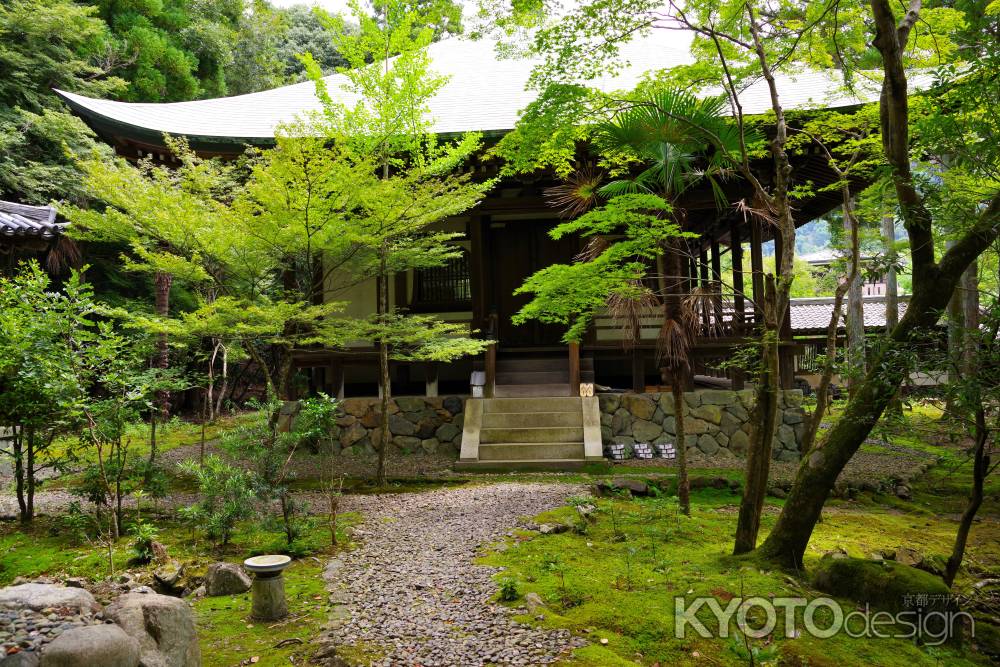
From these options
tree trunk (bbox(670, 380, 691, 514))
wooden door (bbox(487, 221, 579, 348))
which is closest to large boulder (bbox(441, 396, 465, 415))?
wooden door (bbox(487, 221, 579, 348))

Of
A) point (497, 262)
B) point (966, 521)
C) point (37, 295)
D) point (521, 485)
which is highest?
point (497, 262)

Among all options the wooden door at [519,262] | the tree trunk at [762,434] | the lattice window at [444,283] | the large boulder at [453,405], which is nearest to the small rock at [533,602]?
the tree trunk at [762,434]

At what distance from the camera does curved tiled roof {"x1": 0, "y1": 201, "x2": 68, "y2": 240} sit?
295 inches

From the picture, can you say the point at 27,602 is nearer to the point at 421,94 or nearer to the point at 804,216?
the point at 421,94

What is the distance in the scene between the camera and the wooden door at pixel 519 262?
39.6 feet

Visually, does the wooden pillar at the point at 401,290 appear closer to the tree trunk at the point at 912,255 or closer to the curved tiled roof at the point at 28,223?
the curved tiled roof at the point at 28,223

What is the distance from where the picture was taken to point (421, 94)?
7004mm

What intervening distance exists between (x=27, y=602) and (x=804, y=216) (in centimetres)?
1313

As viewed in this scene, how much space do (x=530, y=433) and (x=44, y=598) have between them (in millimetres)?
6829

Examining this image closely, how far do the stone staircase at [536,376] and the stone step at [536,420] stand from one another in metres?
0.46

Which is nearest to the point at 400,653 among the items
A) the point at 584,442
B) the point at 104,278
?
the point at 584,442

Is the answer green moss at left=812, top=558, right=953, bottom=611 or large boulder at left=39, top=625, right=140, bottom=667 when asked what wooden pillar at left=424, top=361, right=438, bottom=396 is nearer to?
green moss at left=812, top=558, right=953, bottom=611

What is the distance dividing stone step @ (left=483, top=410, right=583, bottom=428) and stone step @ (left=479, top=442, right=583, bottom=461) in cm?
43

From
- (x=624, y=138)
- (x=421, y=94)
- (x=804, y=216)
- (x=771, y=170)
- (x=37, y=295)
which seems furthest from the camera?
(x=804, y=216)
